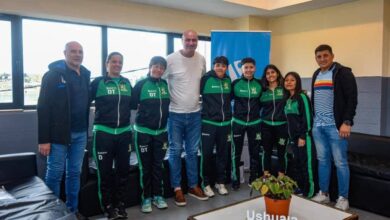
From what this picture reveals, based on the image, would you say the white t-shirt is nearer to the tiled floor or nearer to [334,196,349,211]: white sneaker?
the tiled floor

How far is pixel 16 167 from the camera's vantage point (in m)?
2.43

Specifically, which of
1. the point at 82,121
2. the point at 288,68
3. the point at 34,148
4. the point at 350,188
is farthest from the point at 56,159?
the point at 288,68

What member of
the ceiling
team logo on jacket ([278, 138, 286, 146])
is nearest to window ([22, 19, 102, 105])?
the ceiling

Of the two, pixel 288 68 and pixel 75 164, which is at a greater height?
pixel 288 68

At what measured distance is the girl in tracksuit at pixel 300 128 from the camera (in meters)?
→ 2.98

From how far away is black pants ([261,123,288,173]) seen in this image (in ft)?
10.4

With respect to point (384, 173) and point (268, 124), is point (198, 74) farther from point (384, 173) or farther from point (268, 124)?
point (384, 173)

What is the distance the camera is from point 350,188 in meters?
2.98

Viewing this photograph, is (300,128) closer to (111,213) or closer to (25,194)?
(111,213)

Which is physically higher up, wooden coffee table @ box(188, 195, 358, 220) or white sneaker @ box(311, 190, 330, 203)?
wooden coffee table @ box(188, 195, 358, 220)

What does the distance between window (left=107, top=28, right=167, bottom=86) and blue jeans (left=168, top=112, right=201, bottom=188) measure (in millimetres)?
1760

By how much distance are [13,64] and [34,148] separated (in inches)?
41.2

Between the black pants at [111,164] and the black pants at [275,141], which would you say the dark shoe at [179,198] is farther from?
the black pants at [275,141]

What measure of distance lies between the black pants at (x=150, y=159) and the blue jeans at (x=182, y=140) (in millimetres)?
164
